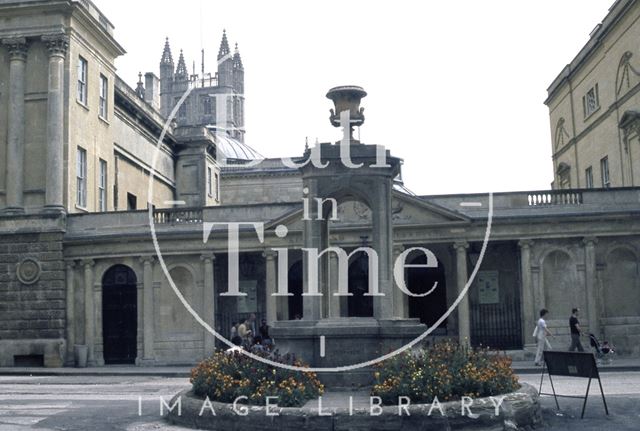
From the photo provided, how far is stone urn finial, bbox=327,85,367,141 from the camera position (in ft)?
55.6

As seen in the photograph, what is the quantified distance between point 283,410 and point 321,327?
356cm

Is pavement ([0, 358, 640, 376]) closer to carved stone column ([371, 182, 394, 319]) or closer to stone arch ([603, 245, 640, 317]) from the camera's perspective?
stone arch ([603, 245, 640, 317])

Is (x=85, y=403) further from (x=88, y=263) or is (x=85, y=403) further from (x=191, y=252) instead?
(x=88, y=263)

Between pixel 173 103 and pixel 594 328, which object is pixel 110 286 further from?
pixel 173 103

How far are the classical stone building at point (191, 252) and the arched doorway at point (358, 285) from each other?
3.3 inches

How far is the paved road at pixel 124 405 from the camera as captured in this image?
45.4 ft

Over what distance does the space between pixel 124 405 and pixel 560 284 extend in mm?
20585

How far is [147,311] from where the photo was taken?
3394cm

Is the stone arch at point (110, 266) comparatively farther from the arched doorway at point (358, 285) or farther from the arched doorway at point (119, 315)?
the arched doorway at point (358, 285)

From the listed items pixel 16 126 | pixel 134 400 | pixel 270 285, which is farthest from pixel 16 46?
pixel 134 400

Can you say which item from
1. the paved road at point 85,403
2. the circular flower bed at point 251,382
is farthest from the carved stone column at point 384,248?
the paved road at point 85,403

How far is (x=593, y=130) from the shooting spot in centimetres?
4562

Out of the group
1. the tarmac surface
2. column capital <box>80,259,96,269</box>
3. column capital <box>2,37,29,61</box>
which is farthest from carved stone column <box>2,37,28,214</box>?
the tarmac surface

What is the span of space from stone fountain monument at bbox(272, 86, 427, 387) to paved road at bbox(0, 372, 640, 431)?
3.12 metres
